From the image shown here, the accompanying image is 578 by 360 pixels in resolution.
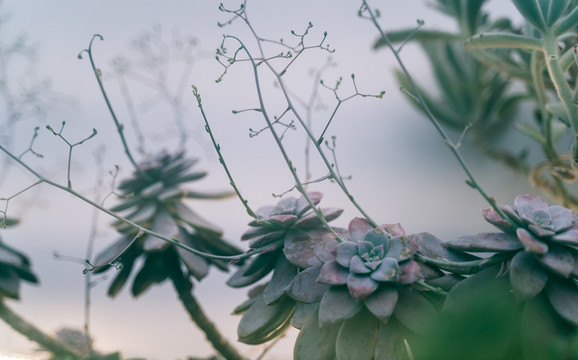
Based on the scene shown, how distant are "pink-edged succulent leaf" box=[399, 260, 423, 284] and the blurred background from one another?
0.82ft

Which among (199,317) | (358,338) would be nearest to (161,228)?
(199,317)

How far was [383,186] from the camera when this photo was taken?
0.57 m

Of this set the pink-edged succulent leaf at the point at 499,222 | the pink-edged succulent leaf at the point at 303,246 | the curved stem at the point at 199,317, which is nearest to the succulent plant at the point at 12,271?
the curved stem at the point at 199,317

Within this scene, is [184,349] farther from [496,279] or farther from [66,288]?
[496,279]

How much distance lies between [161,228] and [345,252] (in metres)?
0.16

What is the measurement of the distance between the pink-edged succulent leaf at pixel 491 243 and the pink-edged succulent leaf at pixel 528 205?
17 millimetres

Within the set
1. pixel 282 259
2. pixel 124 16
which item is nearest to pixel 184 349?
pixel 282 259

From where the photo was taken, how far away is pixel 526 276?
231 mm

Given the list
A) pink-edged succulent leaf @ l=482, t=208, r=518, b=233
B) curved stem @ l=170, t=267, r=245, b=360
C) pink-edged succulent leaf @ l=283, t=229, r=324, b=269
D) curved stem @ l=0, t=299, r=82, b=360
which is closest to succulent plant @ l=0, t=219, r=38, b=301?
curved stem @ l=0, t=299, r=82, b=360

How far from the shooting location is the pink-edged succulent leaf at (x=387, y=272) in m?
0.24

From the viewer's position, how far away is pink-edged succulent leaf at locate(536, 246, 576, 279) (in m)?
0.22

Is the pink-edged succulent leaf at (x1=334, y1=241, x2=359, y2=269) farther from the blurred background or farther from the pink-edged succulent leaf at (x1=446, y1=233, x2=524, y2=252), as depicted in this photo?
the blurred background

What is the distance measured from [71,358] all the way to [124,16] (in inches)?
15.8

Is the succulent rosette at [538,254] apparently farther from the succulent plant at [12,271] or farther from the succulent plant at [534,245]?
the succulent plant at [12,271]
